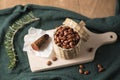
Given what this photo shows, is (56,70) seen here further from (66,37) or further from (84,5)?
(84,5)

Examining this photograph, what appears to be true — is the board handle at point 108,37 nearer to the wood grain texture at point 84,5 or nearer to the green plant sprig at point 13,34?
the wood grain texture at point 84,5

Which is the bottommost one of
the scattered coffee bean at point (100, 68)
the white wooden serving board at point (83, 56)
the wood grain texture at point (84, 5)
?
the scattered coffee bean at point (100, 68)

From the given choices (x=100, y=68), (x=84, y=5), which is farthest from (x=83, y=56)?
(x=84, y=5)

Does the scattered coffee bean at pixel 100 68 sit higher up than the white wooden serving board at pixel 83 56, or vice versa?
the white wooden serving board at pixel 83 56

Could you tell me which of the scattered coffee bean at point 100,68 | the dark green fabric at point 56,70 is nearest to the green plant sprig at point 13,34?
the dark green fabric at point 56,70

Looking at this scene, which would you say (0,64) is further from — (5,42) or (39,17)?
(39,17)

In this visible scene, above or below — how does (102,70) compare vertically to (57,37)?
below

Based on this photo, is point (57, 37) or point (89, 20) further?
point (89, 20)

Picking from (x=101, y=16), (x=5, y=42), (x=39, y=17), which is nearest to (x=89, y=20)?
(x=101, y=16)
